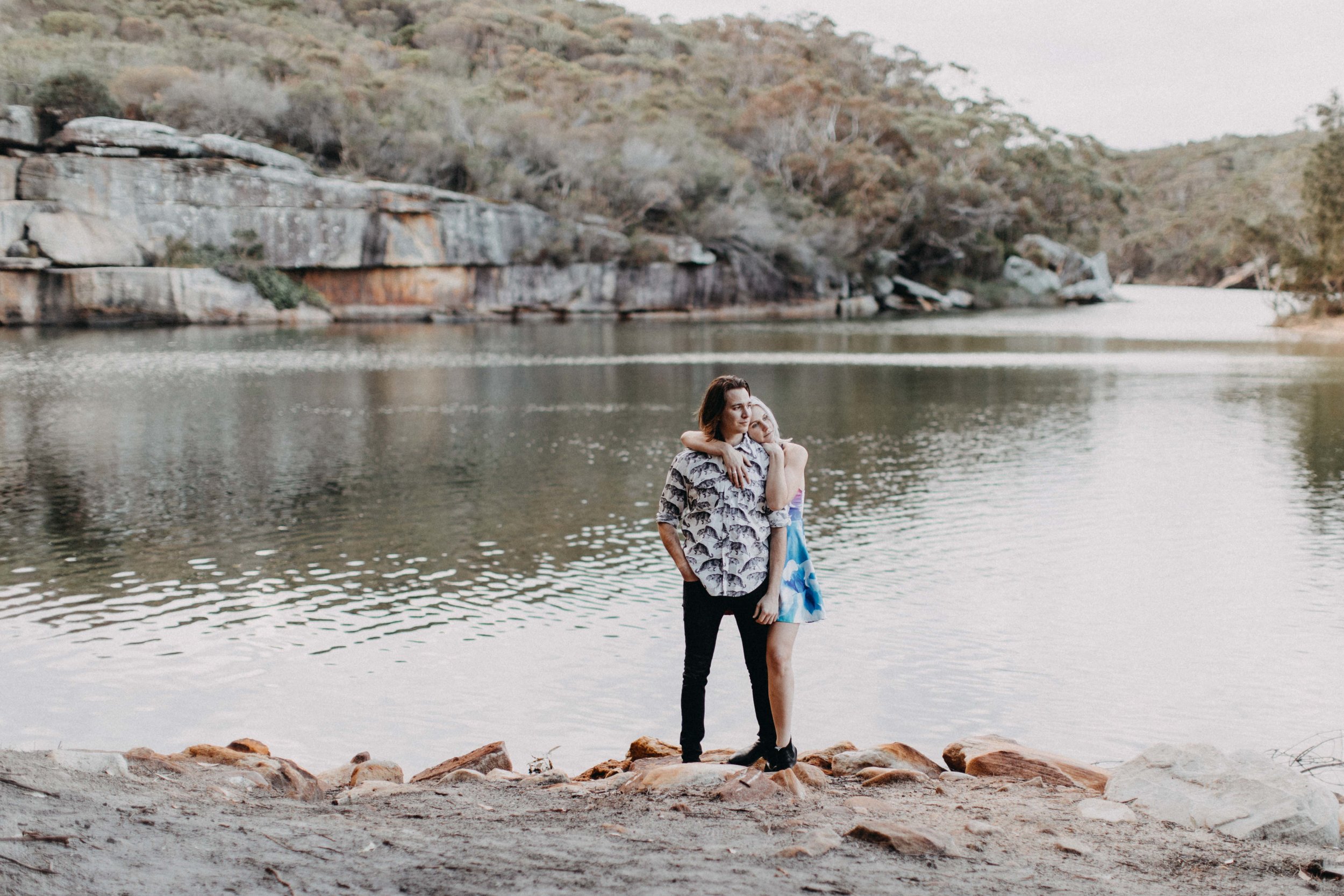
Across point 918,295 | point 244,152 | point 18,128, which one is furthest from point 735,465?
point 918,295

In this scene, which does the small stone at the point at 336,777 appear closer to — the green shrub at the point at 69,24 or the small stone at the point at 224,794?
the small stone at the point at 224,794

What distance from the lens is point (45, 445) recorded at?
18.2 meters

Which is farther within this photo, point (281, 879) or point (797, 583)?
point (797, 583)

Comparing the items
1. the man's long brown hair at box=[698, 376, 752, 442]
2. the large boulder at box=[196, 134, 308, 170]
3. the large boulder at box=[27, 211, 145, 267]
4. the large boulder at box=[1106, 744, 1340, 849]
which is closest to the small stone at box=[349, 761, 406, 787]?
the man's long brown hair at box=[698, 376, 752, 442]

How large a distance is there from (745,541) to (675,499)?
388mm

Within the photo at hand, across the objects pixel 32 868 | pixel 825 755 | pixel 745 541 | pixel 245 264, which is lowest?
pixel 825 755

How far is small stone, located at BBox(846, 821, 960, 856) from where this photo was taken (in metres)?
4.13

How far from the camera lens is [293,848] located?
3916mm

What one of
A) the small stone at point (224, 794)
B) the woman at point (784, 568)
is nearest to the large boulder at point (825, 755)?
the woman at point (784, 568)

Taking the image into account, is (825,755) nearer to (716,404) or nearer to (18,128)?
(716,404)

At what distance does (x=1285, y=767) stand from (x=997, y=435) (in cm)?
1539

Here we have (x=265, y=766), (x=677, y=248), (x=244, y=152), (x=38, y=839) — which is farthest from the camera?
(x=677, y=248)

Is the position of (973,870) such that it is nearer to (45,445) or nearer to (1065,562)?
(1065,562)

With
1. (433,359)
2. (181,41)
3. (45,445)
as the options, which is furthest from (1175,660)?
(181,41)
